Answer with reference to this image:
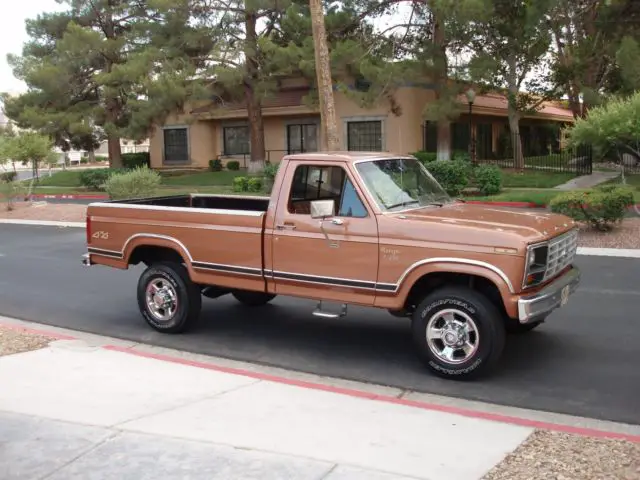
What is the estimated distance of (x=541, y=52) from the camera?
28594mm

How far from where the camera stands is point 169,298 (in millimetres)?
8086

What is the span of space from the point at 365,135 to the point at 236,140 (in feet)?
30.9

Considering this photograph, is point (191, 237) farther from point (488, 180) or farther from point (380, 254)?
point (488, 180)

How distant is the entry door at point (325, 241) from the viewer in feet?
21.6

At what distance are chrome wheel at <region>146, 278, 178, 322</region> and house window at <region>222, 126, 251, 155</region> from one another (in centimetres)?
3205

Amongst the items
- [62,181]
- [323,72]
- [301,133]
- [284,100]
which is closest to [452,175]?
[323,72]

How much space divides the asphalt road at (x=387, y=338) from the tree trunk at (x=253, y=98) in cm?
2037

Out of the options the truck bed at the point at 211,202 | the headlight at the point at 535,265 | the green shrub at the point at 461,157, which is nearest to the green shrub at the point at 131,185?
the green shrub at the point at 461,157

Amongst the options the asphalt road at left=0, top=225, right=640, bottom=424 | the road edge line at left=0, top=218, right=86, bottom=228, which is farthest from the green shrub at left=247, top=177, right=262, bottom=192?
the asphalt road at left=0, top=225, right=640, bottom=424

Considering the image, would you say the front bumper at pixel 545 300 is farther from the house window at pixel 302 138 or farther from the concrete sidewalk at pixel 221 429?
the house window at pixel 302 138

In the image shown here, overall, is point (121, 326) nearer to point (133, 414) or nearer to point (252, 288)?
point (252, 288)

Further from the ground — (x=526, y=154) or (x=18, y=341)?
(x=526, y=154)

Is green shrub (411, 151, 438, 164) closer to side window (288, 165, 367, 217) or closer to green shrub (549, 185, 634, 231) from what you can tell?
green shrub (549, 185, 634, 231)

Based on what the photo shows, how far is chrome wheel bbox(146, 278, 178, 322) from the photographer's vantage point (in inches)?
316
